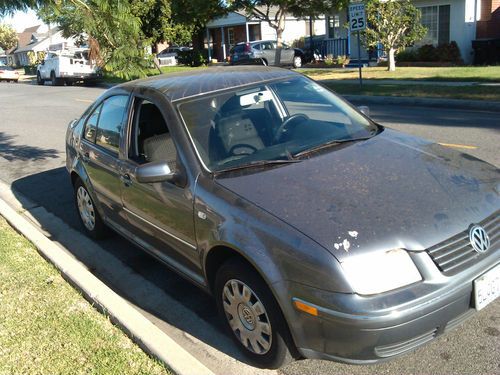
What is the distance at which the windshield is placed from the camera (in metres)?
3.58

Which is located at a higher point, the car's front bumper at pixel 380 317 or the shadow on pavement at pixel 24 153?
the car's front bumper at pixel 380 317

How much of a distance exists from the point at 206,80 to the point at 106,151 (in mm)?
1169

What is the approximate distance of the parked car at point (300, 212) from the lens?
2561 mm

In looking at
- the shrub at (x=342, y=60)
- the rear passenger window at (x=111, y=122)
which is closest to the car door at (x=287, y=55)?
the shrub at (x=342, y=60)

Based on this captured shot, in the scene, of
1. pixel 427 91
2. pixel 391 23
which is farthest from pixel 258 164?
pixel 391 23

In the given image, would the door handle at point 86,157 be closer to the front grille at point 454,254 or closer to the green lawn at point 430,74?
the front grille at point 454,254

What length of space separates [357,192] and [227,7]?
22876 millimetres

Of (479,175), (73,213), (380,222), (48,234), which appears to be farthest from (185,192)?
(73,213)

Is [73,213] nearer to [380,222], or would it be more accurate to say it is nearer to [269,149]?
[269,149]

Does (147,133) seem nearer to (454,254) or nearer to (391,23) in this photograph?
(454,254)

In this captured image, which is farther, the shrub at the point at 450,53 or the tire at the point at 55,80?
the tire at the point at 55,80

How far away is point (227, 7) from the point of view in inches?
953

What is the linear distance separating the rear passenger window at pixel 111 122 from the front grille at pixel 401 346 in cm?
277

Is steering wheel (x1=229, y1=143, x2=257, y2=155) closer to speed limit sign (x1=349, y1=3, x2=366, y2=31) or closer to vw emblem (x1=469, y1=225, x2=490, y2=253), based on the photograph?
vw emblem (x1=469, y1=225, x2=490, y2=253)
